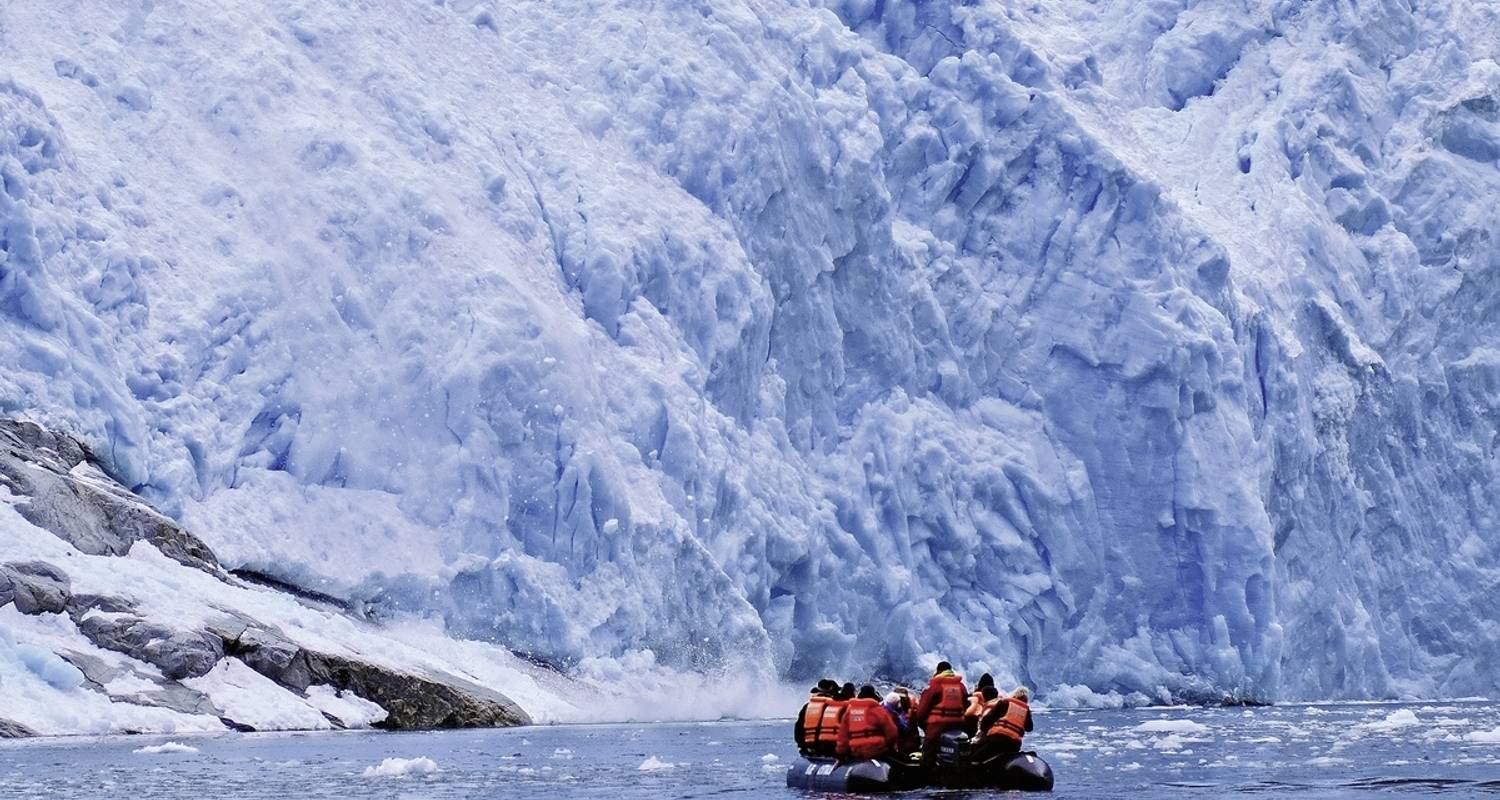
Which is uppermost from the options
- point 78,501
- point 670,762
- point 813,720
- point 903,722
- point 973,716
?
point 973,716

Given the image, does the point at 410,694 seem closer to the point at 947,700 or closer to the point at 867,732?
the point at 867,732

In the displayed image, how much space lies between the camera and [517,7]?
40000mm

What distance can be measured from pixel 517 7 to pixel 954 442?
445 inches

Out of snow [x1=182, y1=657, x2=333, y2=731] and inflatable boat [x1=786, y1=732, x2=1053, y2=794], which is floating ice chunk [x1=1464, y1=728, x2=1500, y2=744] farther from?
snow [x1=182, y1=657, x2=333, y2=731]

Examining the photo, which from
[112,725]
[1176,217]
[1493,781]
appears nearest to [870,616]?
[1176,217]

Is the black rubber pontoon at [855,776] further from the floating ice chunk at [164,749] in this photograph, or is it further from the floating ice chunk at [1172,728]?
the floating ice chunk at [1172,728]

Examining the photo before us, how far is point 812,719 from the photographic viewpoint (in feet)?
61.7

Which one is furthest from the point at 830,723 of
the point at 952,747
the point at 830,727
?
the point at 952,747

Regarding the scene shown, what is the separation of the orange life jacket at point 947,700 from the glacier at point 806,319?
1446cm

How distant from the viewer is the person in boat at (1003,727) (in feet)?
58.3

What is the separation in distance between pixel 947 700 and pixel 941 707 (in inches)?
3.6

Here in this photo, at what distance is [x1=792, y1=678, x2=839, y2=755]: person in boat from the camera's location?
61.5 ft

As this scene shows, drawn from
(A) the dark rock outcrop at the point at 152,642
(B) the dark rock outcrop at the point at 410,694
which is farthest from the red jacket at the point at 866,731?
(B) the dark rock outcrop at the point at 410,694

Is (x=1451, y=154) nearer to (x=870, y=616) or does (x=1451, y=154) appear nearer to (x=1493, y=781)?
(x=870, y=616)
